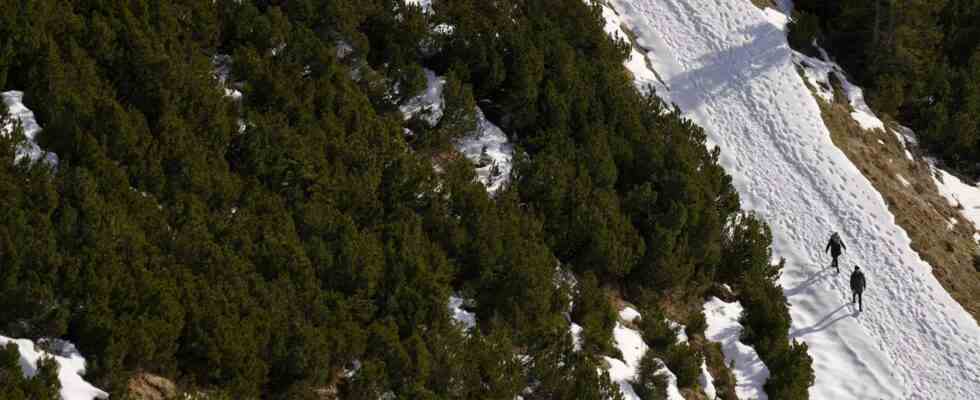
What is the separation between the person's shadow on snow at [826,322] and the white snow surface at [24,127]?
1087 centimetres

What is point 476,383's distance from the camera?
10.5 metres

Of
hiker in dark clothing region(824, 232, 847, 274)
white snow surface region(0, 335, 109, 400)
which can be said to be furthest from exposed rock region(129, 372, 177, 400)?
hiker in dark clothing region(824, 232, 847, 274)

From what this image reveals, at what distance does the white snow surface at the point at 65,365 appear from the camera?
311 inches

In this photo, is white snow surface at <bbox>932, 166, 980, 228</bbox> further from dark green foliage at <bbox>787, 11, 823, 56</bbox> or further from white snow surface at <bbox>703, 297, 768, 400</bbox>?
white snow surface at <bbox>703, 297, 768, 400</bbox>

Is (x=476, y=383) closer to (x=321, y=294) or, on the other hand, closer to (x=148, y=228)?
(x=321, y=294)

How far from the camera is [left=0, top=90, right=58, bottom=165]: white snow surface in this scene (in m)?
9.86

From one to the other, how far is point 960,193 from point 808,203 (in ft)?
18.0

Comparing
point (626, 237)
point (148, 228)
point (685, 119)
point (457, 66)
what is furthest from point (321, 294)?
point (685, 119)

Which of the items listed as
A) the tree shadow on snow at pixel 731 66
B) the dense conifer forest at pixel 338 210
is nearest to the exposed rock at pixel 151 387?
the dense conifer forest at pixel 338 210

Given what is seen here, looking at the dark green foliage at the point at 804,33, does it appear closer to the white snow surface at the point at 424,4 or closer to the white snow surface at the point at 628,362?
the white snow surface at the point at 424,4

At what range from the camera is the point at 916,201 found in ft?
65.8

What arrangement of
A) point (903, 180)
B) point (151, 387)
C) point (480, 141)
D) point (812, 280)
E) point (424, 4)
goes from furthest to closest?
point (903, 180), point (424, 4), point (812, 280), point (480, 141), point (151, 387)

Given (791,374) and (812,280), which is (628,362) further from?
(812,280)

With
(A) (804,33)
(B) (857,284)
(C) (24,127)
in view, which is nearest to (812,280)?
(B) (857,284)
